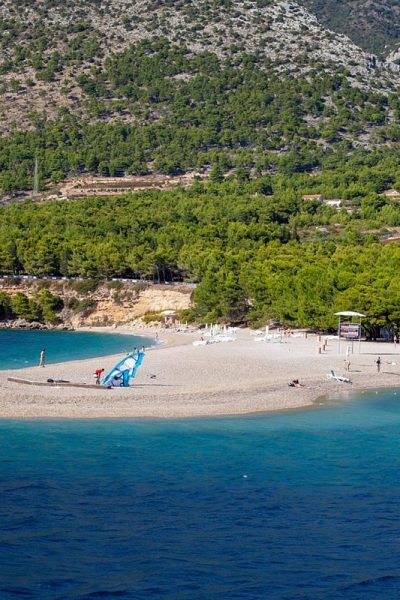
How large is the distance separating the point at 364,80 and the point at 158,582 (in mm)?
162429

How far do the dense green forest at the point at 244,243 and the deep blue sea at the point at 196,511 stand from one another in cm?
3319

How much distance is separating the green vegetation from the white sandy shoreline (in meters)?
32.8

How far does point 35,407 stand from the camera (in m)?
38.8

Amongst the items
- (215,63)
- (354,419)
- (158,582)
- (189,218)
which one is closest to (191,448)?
(354,419)

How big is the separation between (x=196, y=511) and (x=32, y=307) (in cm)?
7367

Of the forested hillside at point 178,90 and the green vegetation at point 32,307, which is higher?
the forested hillside at point 178,90

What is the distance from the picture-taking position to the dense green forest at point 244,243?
236 feet

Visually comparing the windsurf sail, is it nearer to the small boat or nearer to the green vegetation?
the small boat

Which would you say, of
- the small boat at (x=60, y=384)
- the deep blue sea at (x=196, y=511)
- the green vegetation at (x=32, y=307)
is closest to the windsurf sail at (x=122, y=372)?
the small boat at (x=60, y=384)

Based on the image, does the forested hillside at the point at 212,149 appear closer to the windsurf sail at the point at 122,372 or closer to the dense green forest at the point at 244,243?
the dense green forest at the point at 244,243

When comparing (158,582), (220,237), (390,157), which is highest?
(390,157)

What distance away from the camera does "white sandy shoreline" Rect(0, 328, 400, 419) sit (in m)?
39.6

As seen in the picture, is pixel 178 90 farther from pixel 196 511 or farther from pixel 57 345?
pixel 196 511

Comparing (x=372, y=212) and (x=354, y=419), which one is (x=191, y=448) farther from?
(x=372, y=212)
